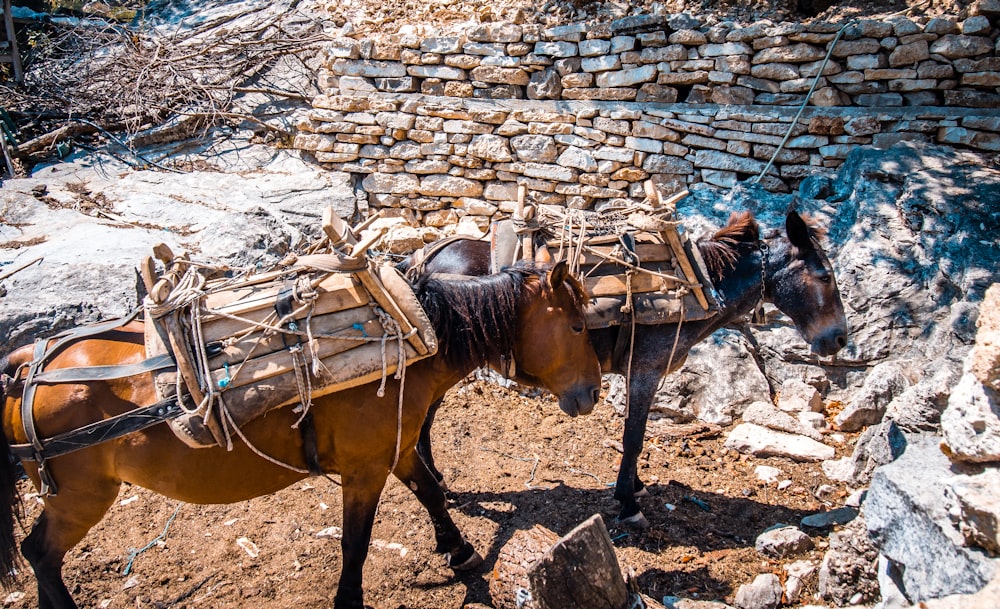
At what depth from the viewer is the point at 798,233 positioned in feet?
12.9

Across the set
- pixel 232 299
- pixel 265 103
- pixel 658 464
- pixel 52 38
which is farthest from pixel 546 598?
pixel 52 38

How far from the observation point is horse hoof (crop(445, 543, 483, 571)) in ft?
11.4

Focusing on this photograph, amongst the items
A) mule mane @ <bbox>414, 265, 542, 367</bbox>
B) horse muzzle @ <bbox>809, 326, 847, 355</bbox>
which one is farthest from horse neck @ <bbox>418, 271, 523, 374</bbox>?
horse muzzle @ <bbox>809, 326, 847, 355</bbox>

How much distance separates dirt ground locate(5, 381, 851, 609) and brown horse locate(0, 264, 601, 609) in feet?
1.71

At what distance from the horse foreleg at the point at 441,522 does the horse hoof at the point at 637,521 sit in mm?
905

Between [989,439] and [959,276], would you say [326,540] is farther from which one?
[959,276]

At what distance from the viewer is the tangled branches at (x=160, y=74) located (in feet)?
24.5

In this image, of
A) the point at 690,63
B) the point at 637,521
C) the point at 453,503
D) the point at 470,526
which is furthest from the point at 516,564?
the point at 690,63

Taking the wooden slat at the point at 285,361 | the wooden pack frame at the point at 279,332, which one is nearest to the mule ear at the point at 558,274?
the wooden pack frame at the point at 279,332

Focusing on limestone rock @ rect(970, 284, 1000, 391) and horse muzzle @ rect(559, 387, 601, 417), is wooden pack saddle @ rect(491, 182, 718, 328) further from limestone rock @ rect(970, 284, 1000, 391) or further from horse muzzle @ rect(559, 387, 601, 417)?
limestone rock @ rect(970, 284, 1000, 391)

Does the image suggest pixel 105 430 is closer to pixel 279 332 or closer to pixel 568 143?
pixel 279 332

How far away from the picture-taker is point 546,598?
2.59 meters

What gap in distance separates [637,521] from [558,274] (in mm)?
1726

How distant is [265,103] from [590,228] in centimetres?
543
